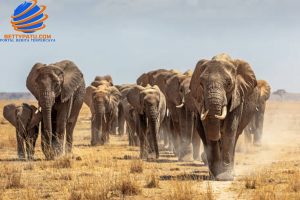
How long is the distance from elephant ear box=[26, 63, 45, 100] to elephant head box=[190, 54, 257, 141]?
18.4 ft

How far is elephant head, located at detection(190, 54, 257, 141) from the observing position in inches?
427

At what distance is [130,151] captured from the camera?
68.2 ft

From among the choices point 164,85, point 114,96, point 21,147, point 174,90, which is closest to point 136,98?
point 174,90

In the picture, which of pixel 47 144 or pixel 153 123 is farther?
pixel 153 123

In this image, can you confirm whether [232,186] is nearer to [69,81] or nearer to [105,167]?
[105,167]

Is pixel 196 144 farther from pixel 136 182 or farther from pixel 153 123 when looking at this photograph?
pixel 136 182

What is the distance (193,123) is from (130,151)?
416 cm

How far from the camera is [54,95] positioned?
52.4ft

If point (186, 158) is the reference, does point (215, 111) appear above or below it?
above

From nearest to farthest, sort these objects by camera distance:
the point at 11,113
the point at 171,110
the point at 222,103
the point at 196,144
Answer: the point at 222,103 < the point at 11,113 < the point at 196,144 < the point at 171,110

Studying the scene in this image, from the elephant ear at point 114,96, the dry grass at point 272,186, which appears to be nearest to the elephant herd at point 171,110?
the dry grass at point 272,186

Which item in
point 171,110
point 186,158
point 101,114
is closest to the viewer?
point 186,158

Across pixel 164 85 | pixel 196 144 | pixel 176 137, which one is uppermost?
pixel 164 85

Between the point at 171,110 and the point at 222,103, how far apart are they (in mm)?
8350
